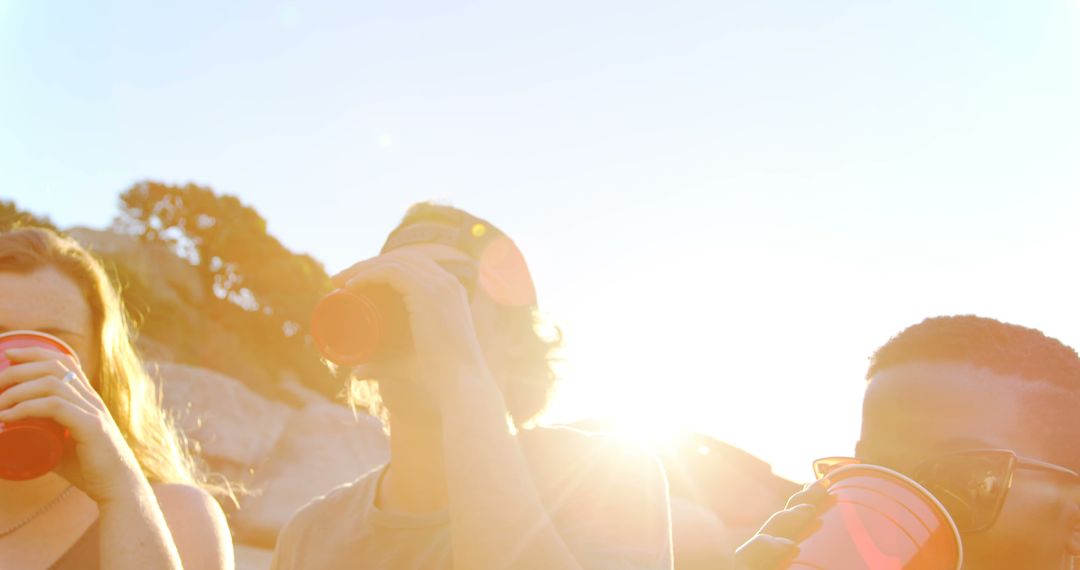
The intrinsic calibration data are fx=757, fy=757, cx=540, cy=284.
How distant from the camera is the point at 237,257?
16422 millimetres

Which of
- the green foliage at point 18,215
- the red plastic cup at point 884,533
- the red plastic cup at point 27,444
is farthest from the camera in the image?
the green foliage at point 18,215

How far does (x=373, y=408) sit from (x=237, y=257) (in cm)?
1445

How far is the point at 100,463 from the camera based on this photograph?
64.2 inches

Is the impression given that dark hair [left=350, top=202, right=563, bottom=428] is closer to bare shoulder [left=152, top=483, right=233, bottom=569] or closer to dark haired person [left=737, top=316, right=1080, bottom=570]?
bare shoulder [left=152, top=483, right=233, bottom=569]

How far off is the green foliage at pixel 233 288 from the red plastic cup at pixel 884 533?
12839 millimetres

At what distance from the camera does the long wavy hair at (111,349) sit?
7.61 feet

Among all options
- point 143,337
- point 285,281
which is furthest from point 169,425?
point 285,281

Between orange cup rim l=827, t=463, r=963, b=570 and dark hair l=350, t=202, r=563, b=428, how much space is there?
1.07 m

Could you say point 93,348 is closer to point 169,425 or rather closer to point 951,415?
point 169,425

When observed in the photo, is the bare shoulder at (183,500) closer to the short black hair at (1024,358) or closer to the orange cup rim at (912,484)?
the orange cup rim at (912,484)

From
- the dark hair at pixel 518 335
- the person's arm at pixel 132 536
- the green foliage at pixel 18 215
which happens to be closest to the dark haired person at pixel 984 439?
the dark hair at pixel 518 335

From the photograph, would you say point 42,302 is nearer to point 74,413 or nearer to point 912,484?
point 74,413

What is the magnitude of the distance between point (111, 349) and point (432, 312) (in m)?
1.44

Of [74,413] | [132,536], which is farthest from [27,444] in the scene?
[132,536]
